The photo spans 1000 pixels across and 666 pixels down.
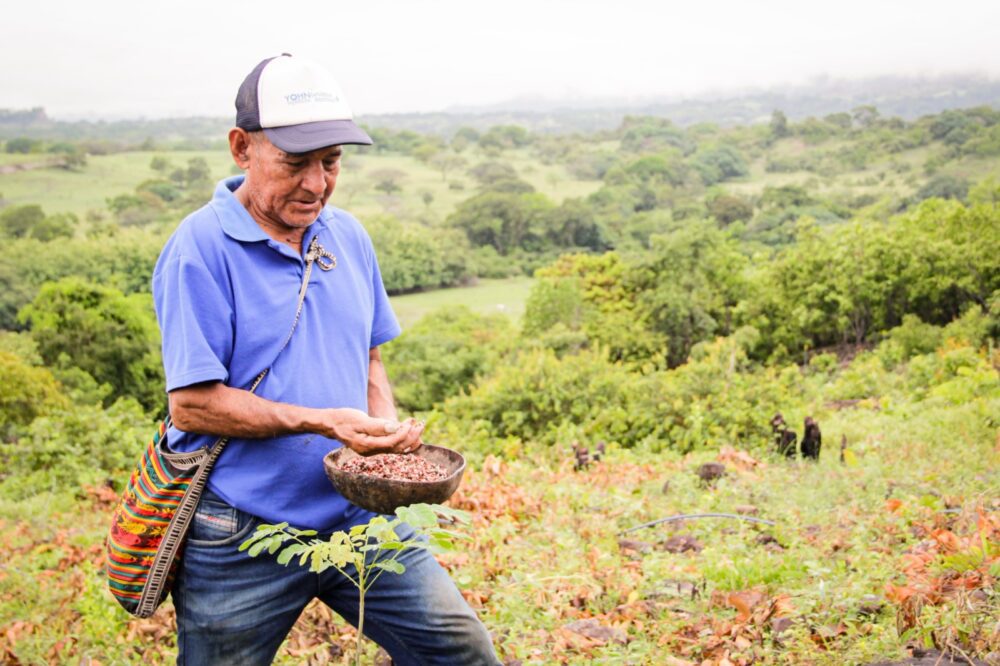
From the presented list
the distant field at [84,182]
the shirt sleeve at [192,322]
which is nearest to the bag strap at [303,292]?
the shirt sleeve at [192,322]

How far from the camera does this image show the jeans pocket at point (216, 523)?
2088 millimetres

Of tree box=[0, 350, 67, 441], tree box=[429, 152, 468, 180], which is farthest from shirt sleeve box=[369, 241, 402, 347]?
tree box=[429, 152, 468, 180]

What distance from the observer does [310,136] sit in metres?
2.04

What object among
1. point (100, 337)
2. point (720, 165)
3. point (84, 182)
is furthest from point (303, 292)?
point (720, 165)

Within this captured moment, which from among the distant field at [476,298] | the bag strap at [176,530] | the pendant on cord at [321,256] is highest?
the pendant on cord at [321,256]

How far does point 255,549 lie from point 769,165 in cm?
11038

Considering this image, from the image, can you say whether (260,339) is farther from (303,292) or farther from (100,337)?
(100,337)

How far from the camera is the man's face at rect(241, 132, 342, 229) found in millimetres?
2090

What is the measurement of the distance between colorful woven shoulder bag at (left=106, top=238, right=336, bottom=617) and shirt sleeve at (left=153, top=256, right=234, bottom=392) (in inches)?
6.1

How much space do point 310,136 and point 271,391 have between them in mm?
648

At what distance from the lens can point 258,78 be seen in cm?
207

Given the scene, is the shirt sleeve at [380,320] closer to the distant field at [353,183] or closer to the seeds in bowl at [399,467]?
the seeds in bowl at [399,467]

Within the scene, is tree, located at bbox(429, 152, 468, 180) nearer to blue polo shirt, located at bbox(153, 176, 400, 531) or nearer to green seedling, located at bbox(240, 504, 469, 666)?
blue polo shirt, located at bbox(153, 176, 400, 531)

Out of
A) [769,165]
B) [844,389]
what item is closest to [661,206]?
[769,165]
